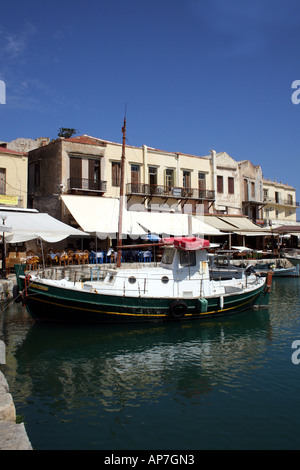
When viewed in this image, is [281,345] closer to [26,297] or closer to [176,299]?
[176,299]

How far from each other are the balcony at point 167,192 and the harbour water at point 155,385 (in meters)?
16.6

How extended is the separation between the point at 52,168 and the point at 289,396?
76.9ft

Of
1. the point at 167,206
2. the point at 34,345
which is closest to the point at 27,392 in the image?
the point at 34,345

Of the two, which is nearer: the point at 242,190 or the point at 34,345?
the point at 34,345

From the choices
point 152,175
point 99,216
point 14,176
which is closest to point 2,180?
point 14,176

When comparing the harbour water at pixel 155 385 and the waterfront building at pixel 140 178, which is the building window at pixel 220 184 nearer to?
the waterfront building at pixel 140 178

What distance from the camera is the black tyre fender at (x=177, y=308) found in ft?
49.1

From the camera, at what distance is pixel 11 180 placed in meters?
25.6

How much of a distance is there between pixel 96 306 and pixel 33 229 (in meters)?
6.98

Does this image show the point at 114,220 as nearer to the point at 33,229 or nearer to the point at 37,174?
the point at 33,229

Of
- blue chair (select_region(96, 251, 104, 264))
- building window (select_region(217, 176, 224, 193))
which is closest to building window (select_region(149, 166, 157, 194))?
building window (select_region(217, 176, 224, 193))

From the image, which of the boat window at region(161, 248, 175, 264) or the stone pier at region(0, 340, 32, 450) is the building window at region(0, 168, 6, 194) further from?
the stone pier at region(0, 340, 32, 450)

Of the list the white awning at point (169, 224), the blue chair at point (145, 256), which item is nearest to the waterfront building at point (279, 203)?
the white awning at point (169, 224)

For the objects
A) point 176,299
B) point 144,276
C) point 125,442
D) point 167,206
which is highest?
point 167,206
